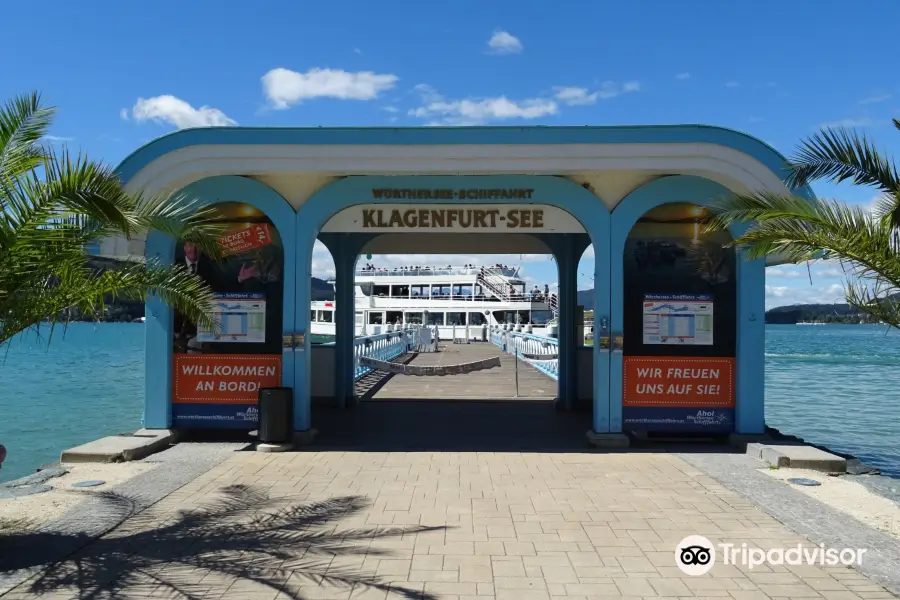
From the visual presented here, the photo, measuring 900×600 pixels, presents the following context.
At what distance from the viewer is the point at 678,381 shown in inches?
384

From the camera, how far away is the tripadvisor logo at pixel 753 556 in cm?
514

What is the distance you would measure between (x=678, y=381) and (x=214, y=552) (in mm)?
6576

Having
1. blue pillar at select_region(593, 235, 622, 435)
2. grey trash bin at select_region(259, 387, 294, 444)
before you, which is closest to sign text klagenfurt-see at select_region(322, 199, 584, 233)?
blue pillar at select_region(593, 235, 622, 435)

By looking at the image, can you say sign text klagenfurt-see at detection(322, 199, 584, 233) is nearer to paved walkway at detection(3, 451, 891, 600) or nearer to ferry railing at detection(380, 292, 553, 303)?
paved walkway at detection(3, 451, 891, 600)

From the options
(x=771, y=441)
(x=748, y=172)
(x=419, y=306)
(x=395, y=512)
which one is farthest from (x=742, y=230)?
(x=419, y=306)

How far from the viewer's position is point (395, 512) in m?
6.36

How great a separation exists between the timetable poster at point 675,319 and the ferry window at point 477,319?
45.9 metres

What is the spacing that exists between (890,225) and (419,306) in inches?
1876

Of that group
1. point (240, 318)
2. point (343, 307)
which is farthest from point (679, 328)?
point (343, 307)

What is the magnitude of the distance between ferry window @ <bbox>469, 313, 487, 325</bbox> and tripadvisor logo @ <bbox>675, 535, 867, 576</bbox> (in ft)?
165

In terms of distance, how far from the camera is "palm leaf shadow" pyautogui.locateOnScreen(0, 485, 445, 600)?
15.5 ft

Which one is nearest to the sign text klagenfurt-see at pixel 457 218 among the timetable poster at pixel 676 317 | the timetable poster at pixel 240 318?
the timetable poster at pixel 676 317

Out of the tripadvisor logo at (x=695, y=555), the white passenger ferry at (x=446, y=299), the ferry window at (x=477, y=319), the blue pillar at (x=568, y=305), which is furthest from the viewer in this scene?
the ferry window at (x=477, y=319)

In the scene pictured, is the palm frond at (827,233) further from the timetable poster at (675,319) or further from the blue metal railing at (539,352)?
the blue metal railing at (539,352)
